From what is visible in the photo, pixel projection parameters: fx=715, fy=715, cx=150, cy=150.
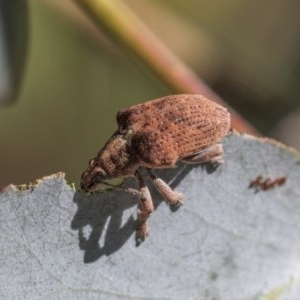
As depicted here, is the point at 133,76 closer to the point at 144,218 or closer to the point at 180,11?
the point at 180,11

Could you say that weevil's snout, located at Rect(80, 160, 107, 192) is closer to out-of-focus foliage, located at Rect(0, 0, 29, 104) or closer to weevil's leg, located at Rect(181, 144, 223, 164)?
weevil's leg, located at Rect(181, 144, 223, 164)

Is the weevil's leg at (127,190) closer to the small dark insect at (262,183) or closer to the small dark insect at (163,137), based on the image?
the small dark insect at (163,137)

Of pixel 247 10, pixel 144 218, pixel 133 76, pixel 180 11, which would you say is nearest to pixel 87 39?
pixel 133 76

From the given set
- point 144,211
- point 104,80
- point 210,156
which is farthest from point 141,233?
point 104,80

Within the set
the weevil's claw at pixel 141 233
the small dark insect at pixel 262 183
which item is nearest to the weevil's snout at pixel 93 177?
the weevil's claw at pixel 141 233

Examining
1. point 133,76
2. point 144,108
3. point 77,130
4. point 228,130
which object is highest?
point 228,130

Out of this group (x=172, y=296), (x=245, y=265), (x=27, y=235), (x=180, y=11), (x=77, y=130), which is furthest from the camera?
(x=180, y=11)

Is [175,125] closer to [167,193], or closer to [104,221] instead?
[167,193]
